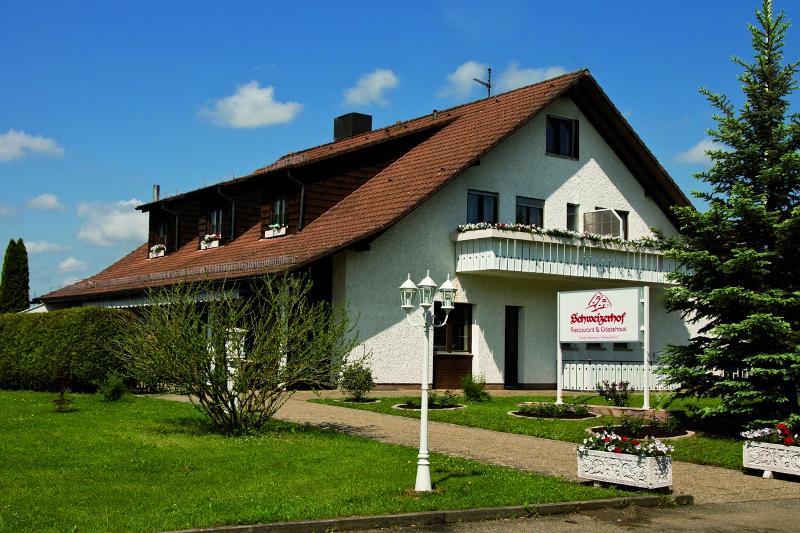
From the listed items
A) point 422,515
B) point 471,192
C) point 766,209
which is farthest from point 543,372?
point 422,515

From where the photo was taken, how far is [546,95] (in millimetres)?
28500

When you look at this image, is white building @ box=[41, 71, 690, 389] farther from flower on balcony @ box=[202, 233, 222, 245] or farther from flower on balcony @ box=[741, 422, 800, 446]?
flower on balcony @ box=[741, 422, 800, 446]

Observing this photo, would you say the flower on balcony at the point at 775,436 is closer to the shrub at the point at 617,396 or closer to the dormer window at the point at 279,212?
the shrub at the point at 617,396

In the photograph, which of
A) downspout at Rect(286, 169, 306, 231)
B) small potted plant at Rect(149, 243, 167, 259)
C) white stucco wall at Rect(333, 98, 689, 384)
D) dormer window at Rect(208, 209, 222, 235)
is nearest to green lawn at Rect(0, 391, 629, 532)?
white stucco wall at Rect(333, 98, 689, 384)

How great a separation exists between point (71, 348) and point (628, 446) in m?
14.7

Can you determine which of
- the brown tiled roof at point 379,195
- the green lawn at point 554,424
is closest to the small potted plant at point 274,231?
the brown tiled roof at point 379,195

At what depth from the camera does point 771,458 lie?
536 inches

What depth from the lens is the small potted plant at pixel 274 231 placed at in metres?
28.0

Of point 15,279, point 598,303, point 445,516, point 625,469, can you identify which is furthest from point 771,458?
point 15,279

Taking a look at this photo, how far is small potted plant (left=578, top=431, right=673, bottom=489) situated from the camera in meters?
11.5

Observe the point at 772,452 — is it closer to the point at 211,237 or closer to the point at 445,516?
the point at 445,516

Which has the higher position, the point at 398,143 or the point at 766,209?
the point at 398,143

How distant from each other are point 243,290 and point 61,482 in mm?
14595

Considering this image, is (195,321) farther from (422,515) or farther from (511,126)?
(511,126)
